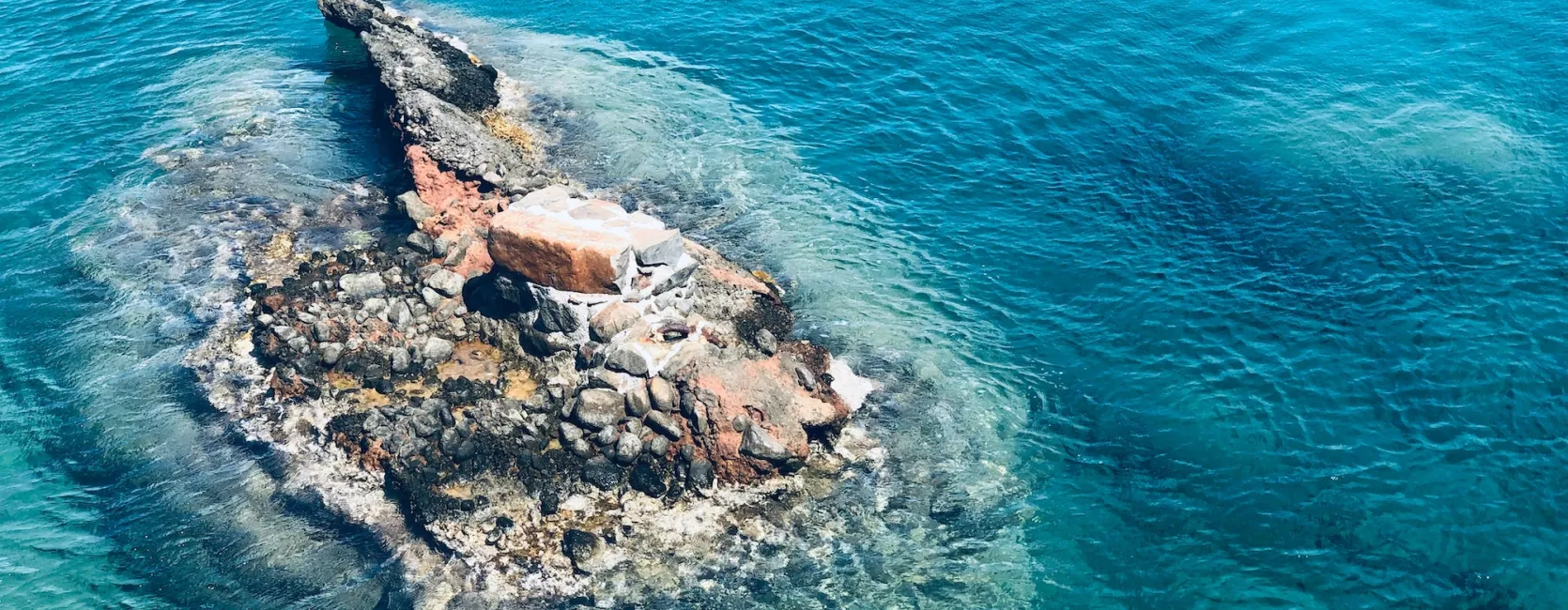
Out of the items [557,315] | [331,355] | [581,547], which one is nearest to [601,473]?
[581,547]

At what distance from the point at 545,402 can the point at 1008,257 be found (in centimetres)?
1901

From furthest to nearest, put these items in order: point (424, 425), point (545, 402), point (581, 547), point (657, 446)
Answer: point (545, 402), point (657, 446), point (424, 425), point (581, 547)

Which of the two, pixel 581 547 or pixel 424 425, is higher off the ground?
pixel 424 425

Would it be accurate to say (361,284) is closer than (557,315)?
No

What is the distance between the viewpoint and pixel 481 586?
2555 centimetres

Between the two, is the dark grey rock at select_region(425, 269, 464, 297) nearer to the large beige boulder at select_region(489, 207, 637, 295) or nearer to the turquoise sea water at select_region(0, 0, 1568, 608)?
the large beige boulder at select_region(489, 207, 637, 295)

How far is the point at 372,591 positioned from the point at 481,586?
110 inches

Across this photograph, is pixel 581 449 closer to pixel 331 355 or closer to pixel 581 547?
pixel 581 547

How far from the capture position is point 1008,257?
127ft

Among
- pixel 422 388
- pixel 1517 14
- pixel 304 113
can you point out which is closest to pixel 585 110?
pixel 304 113

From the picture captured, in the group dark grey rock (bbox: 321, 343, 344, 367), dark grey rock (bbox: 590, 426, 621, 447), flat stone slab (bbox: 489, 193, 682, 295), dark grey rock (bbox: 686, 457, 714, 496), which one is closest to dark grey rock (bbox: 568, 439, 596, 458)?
dark grey rock (bbox: 590, 426, 621, 447)

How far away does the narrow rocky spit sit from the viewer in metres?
26.7

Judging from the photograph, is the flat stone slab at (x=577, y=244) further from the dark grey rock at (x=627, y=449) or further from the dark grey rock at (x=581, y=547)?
the dark grey rock at (x=581, y=547)

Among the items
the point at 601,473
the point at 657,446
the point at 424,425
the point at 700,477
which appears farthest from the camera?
the point at 657,446
